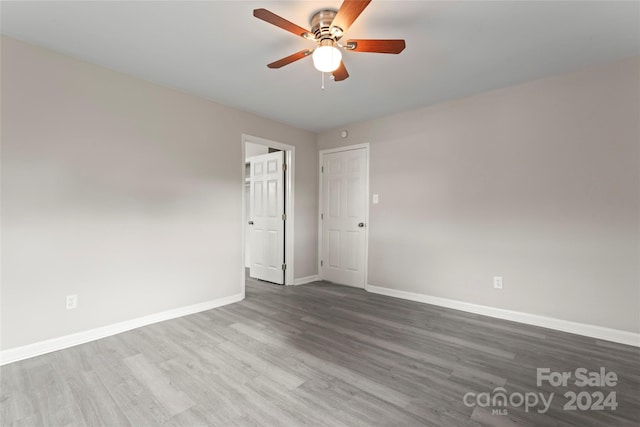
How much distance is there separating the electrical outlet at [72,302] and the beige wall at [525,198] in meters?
3.41

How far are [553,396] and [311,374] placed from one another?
1.56m

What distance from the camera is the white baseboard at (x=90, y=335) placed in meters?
2.25

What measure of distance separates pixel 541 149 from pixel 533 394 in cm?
227

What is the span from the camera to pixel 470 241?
338 centimetres

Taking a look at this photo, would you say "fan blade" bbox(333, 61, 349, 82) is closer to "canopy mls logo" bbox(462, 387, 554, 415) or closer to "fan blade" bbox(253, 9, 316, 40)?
"fan blade" bbox(253, 9, 316, 40)

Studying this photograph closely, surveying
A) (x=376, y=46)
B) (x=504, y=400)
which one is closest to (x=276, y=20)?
(x=376, y=46)

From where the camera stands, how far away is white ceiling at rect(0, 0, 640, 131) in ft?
6.31

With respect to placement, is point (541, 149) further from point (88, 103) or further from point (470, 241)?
point (88, 103)

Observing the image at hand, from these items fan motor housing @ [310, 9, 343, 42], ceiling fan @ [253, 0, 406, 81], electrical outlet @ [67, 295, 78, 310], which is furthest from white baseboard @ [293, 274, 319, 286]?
fan motor housing @ [310, 9, 343, 42]

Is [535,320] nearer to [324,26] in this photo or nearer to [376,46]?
[376,46]

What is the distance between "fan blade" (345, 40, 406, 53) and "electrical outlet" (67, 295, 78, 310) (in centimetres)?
303

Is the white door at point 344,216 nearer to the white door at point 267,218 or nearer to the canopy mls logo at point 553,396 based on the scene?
the white door at point 267,218

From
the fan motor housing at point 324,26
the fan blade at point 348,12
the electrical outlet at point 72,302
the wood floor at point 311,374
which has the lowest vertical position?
the wood floor at point 311,374

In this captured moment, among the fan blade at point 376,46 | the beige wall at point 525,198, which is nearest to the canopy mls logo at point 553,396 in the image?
the beige wall at point 525,198
